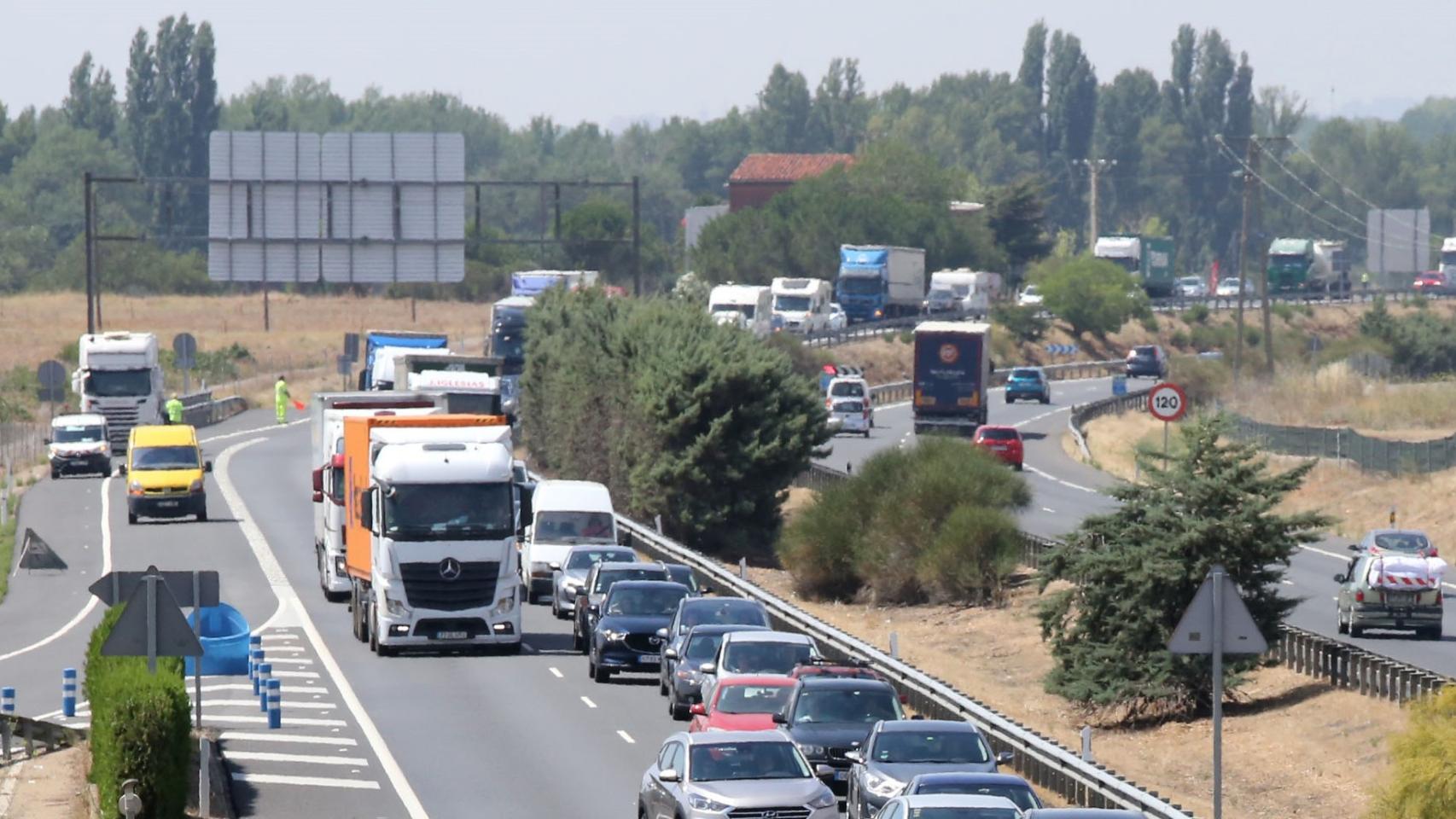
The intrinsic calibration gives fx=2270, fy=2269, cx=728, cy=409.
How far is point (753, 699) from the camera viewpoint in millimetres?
25094

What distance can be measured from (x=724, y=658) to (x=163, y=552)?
2237 centimetres

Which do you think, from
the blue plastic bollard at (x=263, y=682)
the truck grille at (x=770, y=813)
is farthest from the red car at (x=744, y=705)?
the blue plastic bollard at (x=263, y=682)

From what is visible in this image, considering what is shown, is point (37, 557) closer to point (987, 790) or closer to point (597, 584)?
point (597, 584)

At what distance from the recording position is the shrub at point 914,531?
4750 cm

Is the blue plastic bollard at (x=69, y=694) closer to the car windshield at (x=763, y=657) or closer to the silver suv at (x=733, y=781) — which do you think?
the car windshield at (x=763, y=657)

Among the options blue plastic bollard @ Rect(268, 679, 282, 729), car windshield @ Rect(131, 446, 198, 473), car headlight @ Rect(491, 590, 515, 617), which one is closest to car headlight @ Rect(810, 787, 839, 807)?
blue plastic bollard @ Rect(268, 679, 282, 729)

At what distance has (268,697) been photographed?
27.3m

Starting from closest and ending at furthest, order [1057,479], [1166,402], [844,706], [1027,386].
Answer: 1. [844,706]
2. [1166,402]
3. [1057,479]
4. [1027,386]

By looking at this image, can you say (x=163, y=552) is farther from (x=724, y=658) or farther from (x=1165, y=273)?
(x=1165, y=273)

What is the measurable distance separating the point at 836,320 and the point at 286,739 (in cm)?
8223

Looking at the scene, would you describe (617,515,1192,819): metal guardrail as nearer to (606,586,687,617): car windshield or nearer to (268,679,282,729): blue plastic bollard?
(606,586,687,617): car windshield

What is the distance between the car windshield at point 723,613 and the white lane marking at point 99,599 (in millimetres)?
7940

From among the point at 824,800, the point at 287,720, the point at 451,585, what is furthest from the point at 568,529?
the point at 824,800

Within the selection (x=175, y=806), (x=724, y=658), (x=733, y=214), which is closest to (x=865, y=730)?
(x=724, y=658)
